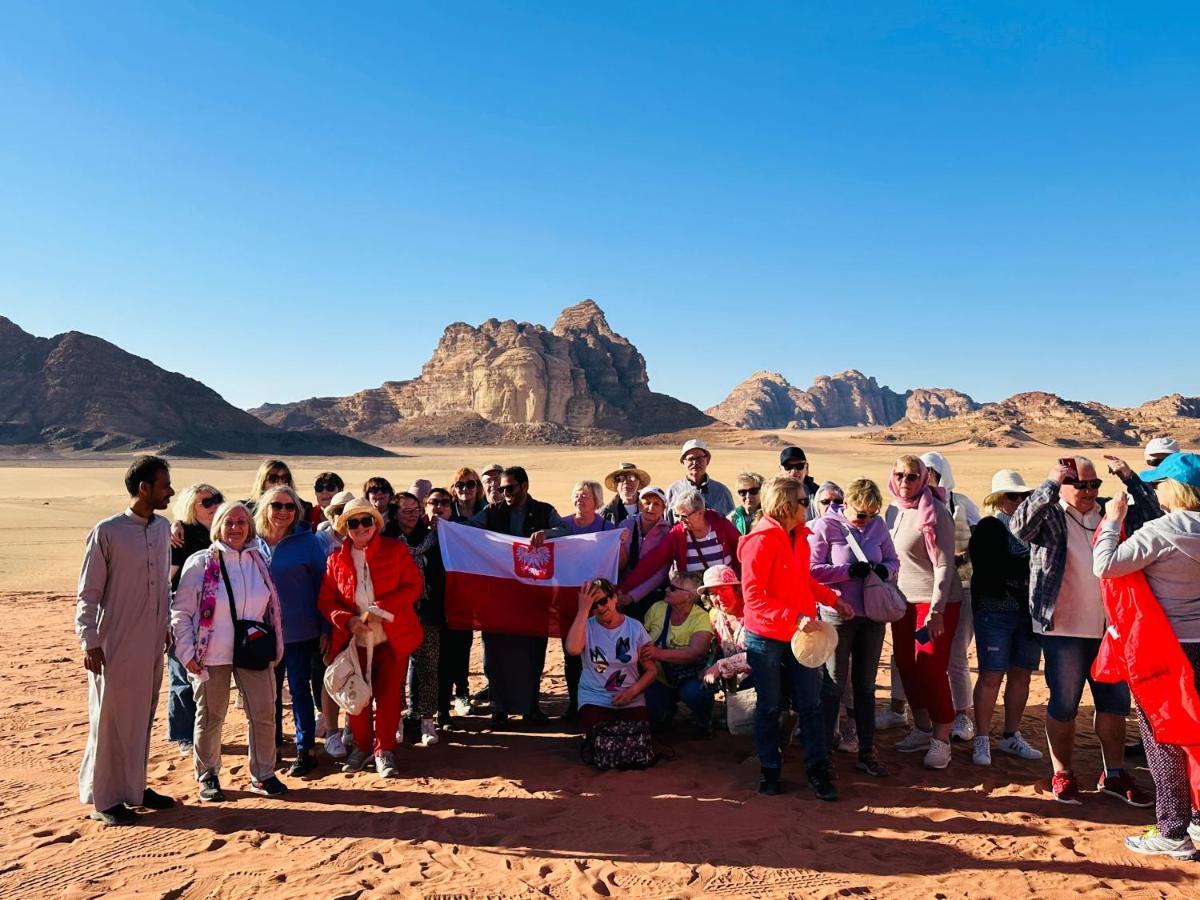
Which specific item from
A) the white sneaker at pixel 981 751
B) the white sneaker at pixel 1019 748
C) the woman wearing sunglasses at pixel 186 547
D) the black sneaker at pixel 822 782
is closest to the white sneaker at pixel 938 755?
the white sneaker at pixel 981 751

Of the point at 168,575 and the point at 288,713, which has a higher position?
the point at 168,575

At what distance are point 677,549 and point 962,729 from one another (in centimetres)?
274

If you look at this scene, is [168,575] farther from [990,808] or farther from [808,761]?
[990,808]

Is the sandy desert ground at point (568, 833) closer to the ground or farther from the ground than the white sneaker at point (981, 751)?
closer to the ground

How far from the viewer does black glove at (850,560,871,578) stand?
216 inches

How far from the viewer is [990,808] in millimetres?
5086

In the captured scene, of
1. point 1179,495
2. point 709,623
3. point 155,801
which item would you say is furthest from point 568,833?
point 1179,495

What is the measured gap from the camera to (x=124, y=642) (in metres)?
5.07

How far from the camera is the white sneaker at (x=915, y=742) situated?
20.0 ft

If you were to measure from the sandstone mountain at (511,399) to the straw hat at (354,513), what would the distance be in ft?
398

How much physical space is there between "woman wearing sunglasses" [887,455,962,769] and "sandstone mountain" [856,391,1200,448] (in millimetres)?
82653

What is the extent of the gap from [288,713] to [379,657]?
2.49 meters

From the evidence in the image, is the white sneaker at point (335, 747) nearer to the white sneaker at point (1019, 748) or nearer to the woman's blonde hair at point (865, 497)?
the woman's blonde hair at point (865, 497)

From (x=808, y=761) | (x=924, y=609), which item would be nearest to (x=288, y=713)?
(x=808, y=761)
